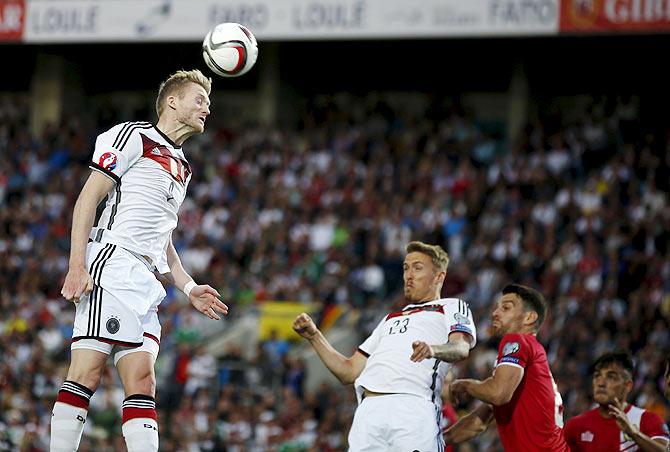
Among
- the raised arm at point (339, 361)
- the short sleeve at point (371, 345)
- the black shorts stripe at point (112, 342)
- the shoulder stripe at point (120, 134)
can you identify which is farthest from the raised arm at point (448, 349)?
the shoulder stripe at point (120, 134)

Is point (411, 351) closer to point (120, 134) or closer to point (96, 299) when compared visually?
point (96, 299)

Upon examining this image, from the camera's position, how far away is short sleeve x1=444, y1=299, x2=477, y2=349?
6469 millimetres

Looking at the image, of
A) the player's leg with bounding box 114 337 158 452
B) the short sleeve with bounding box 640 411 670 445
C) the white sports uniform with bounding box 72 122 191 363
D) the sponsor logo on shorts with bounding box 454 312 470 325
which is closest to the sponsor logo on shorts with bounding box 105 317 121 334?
the white sports uniform with bounding box 72 122 191 363

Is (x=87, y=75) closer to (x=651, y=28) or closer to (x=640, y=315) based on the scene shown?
(x=651, y=28)

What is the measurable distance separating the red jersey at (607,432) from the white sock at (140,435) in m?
3.00

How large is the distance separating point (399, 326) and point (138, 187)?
1.88 meters

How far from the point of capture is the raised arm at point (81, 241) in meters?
5.53

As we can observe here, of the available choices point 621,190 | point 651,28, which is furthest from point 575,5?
point 621,190

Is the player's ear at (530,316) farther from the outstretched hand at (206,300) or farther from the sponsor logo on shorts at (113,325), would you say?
the sponsor logo on shorts at (113,325)

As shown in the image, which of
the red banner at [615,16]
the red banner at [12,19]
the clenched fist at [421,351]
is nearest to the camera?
the clenched fist at [421,351]

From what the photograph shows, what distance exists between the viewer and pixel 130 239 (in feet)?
19.0

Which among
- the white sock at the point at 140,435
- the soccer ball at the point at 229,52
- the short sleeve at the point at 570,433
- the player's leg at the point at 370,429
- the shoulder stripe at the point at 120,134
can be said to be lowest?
the white sock at the point at 140,435

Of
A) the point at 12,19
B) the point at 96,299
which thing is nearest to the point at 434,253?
the point at 96,299

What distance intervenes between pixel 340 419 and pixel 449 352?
7.79 metres
